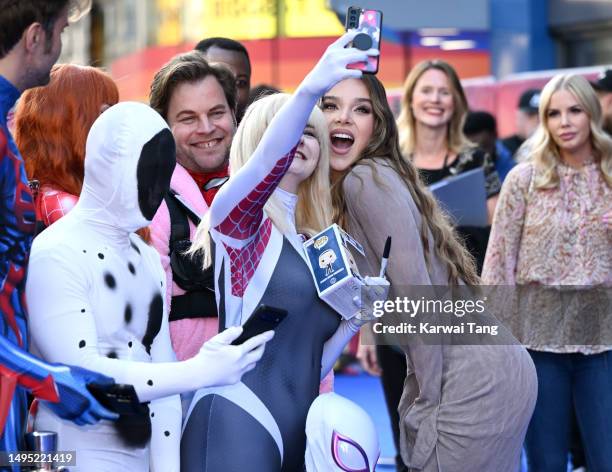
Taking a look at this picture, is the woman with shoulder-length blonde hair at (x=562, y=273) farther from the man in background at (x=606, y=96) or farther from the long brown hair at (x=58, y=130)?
the long brown hair at (x=58, y=130)

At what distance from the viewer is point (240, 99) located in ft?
17.7

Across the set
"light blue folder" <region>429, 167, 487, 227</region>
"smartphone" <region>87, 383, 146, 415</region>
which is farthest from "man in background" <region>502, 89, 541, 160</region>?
"smartphone" <region>87, 383, 146, 415</region>

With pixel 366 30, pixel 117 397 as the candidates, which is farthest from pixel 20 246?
pixel 366 30

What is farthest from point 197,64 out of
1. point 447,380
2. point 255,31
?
point 255,31

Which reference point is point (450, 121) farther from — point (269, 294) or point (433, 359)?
point (269, 294)

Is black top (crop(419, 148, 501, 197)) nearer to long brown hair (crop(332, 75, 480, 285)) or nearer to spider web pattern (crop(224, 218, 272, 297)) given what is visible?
long brown hair (crop(332, 75, 480, 285))

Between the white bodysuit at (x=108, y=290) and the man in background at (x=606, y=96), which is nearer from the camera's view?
the white bodysuit at (x=108, y=290)

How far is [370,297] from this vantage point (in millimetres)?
3404

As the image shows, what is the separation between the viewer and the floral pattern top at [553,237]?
16.6 ft

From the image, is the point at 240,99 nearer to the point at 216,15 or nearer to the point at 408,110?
the point at 408,110

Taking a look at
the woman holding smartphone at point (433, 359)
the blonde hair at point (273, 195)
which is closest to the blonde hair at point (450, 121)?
the woman holding smartphone at point (433, 359)

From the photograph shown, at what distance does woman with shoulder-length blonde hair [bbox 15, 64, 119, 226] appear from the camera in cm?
344

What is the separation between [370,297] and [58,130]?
3.36 ft

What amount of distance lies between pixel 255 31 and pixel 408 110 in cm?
1118
